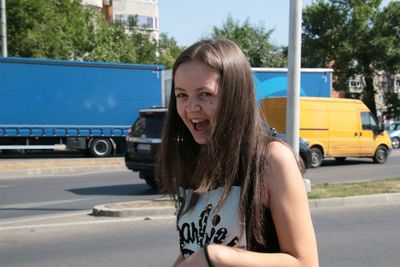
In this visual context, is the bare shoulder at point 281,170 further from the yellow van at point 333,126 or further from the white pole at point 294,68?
the yellow van at point 333,126

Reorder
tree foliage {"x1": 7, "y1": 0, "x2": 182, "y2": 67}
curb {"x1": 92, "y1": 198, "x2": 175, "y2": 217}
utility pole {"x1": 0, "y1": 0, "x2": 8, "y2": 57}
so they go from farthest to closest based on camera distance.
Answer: tree foliage {"x1": 7, "y1": 0, "x2": 182, "y2": 67} → utility pole {"x1": 0, "y1": 0, "x2": 8, "y2": 57} → curb {"x1": 92, "y1": 198, "x2": 175, "y2": 217}

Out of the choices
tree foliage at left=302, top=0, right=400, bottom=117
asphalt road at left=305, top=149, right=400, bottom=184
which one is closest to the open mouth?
asphalt road at left=305, top=149, right=400, bottom=184

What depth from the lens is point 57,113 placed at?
69.9ft

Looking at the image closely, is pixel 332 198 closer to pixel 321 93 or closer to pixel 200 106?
pixel 200 106

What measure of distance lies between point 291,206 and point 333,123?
1631 centimetres

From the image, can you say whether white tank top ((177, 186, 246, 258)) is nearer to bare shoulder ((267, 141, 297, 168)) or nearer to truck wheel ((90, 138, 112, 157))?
A: bare shoulder ((267, 141, 297, 168))

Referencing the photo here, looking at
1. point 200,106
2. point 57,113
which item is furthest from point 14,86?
point 200,106

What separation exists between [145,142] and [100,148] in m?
10.1

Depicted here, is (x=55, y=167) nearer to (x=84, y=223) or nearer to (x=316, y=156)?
(x=316, y=156)

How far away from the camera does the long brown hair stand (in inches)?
60.1

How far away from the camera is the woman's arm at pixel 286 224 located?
1.45m

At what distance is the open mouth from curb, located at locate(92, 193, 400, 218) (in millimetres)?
6726

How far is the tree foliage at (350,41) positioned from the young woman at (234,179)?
3972 centimetres

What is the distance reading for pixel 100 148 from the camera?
21828 millimetres
